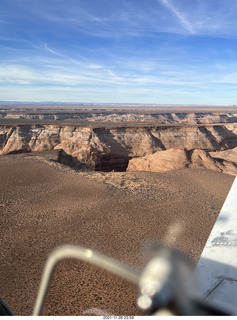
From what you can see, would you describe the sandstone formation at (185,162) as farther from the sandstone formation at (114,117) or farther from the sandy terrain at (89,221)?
the sandstone formation at (114,117)

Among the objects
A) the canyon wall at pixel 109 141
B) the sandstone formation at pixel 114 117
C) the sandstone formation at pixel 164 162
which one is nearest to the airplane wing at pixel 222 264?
the sandstone formation at pixel 164 162

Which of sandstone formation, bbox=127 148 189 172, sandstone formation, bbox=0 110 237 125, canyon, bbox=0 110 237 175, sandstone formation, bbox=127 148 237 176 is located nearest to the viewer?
sandstone formation, bbox=127 148 237 176

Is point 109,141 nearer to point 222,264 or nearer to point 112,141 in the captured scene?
point 112,141

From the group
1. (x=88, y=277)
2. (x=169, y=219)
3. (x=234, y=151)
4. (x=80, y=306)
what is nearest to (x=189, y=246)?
(x=169, y=219)

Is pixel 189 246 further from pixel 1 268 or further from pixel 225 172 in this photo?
pixel 225 172

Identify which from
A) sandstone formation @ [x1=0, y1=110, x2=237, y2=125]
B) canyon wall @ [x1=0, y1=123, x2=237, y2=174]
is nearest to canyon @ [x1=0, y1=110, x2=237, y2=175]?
canyon wall @ [x1=0, y1=123, x2=237, y2=174]

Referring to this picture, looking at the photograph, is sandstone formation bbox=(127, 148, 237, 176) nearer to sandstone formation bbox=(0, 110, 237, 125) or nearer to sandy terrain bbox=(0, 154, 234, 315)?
sandy terrain bbox=(0, 154, 234, 315)
